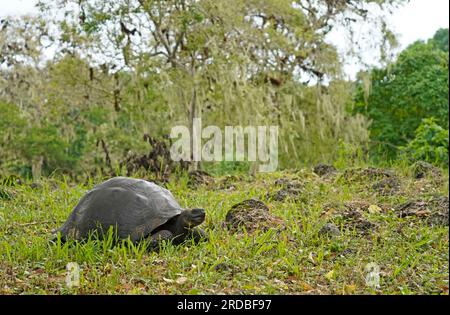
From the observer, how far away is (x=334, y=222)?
541 cm

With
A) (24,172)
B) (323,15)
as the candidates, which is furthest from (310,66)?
(24,172)

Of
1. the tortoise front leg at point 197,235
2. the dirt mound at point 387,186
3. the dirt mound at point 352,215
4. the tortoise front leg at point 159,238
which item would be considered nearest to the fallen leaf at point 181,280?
the tortoise front leg at point 159,238

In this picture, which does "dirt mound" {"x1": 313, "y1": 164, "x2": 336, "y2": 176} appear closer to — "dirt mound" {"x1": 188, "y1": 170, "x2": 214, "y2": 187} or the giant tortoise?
"dirt mound" {"x1": 188, "y1": 170, "x2": 214, "y2": 187}

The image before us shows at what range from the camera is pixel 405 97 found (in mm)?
11984

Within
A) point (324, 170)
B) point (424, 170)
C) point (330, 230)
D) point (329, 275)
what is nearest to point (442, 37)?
point (324, 170)

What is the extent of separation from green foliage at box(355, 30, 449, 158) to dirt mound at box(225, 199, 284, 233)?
21.0 ft

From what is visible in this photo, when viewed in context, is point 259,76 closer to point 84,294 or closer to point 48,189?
point 48,189

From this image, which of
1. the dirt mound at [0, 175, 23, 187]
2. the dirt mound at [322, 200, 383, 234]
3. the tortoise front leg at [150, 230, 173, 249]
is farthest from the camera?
the dirt mound at [0, 175, 23, 187]

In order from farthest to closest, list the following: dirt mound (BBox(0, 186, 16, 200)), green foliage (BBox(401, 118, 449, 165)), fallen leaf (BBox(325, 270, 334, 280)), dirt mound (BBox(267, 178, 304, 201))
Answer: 1. green foliage (BBox(401, 118, 449, 165))
2. dirt mound (BBox(0, 186, 16, 200))
3. dirt mound (BBox(267, 178, 304, 201))
4. fallen leaf (BBox(325, 270, 334, 280))

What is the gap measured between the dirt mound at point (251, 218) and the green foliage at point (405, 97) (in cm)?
640

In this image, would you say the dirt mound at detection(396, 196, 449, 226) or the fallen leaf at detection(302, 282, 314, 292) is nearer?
the fallen leaf at detection(302, 282, 314, 292)

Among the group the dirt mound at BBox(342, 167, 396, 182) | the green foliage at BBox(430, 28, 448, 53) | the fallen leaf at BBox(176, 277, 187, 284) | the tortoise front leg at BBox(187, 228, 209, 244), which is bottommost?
the fallen leaf at BBox(176, 277, 187, 284)

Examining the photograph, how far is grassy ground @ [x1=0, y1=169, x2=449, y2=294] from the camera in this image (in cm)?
391

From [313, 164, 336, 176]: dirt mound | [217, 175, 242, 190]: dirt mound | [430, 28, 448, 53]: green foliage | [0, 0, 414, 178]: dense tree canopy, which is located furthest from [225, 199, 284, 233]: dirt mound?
[430, 28, 448, 53]: green foliage
